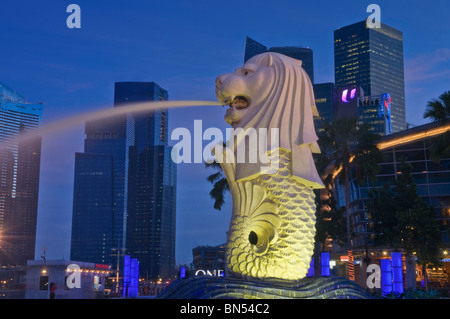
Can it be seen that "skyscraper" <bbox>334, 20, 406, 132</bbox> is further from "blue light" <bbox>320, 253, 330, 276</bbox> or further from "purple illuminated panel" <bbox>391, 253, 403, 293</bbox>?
"purple illuminated panel" <bbox>391, 253, 403, 293</bbox>

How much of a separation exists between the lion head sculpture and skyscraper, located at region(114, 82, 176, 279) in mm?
119174

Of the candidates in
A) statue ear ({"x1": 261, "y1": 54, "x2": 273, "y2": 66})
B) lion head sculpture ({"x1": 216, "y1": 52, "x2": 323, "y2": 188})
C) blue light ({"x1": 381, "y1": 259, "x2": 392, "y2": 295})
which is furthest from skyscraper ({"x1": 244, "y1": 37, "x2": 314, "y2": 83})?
lion head sculpture ({"x1": 216, "y1": 52, "x2": 323, "y2": 188})

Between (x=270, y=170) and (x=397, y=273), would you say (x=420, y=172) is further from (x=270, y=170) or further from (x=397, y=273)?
(x=270, y=170)

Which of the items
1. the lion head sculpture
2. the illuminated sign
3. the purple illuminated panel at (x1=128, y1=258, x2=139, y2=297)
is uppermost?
the illuminated sign

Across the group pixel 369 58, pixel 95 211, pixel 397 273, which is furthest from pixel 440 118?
pixel 369 58

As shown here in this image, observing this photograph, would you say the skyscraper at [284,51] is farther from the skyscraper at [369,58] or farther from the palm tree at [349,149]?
the palm tree at [349,149]

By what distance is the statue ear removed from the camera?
39.0ft

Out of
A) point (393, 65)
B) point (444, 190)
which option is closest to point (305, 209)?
point (444, 190)

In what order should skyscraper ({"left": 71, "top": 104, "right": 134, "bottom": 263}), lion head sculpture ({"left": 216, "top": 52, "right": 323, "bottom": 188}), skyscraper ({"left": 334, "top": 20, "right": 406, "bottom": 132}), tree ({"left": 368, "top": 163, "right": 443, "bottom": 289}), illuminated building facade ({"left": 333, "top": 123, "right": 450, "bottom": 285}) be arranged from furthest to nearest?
skyscraper ({"left": 334, "top": 20, "right": 406, "bottom": 132})
skyscraper ({"left": 71, "top": 104, "right": 134, "bottom": 263})
illuminated building facade ({"left": 333, "top": 123, "right": 450, "bottom": 285})
tree ({"left": 368, "top": 163, "right": 443, "bottom": 289})
lion head sculpture ({"left": 216, "top": 52, "right": 323, "bottom": 188})

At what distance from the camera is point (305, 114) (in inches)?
468

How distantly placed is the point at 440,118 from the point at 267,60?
35.5 feet

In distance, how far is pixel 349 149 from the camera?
1112 inches

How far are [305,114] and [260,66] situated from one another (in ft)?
4.74
